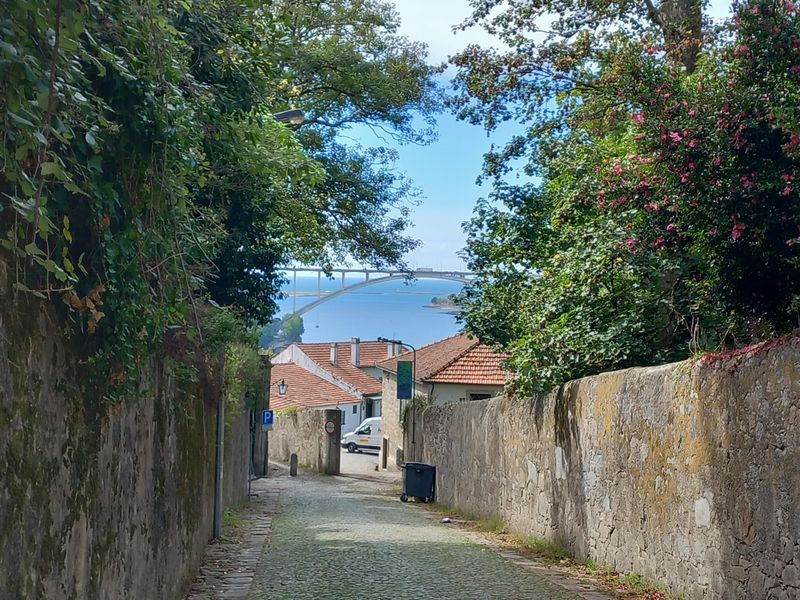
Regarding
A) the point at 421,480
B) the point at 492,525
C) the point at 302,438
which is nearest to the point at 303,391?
the point at 302,438

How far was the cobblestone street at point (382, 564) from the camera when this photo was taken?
29.4 feet

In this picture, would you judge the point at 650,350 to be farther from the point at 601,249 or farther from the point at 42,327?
the point at 42,327

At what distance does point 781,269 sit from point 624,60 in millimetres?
3044

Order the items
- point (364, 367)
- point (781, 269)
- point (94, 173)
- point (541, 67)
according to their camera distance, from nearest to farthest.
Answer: point (94, 173)
point (781, 269)
point (541, 67)
point (364, 367)

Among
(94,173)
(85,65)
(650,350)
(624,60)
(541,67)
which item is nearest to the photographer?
(94,173)

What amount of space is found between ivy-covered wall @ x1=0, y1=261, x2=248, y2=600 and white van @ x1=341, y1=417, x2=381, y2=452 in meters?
49.0

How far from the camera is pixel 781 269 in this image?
28.8 ft

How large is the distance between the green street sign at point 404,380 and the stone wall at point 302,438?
572cm

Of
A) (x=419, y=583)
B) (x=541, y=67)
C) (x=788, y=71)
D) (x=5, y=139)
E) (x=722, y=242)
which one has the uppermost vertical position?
(x=541, y=67)

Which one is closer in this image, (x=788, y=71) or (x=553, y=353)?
(x=788, y=71)

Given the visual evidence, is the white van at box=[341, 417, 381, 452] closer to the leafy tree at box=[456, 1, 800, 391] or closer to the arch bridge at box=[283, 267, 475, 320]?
the arch bridge at box=[283, 267, 475, 320]

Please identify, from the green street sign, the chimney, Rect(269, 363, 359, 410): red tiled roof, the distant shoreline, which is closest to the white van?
Rect(269, 363, 359, 410): red tiled roof

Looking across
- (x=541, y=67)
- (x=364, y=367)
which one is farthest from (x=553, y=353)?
(x=364, y=367)

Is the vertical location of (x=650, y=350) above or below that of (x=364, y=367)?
below
